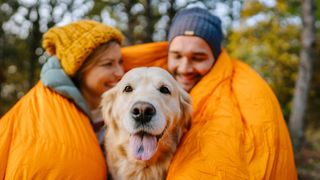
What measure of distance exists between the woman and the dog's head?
294 mm

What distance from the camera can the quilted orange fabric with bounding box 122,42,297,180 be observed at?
2.66m

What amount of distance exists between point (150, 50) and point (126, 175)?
155cm

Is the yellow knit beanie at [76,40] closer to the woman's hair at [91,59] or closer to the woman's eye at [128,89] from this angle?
the woman's hair at [91,59]

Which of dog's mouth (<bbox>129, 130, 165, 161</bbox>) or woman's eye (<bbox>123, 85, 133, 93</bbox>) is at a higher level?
woman's eye (<bbox>123, 85, 133, 93</bbox>)

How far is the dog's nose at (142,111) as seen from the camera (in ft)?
8.41

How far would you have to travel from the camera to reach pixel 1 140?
2.85 meters

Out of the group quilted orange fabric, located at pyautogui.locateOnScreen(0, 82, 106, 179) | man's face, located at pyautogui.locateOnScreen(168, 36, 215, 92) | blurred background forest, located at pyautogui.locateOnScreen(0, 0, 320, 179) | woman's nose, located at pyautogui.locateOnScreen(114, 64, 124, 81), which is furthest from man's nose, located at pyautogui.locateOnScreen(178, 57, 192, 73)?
blurred background forest, located at pyautogui.locateOnScreen(0, 0, 320, 179)

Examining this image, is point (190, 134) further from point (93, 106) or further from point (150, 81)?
point (93, 106)

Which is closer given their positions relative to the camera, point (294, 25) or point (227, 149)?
point (227, 149)

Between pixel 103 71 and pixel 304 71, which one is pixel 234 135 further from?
pixel 304 71

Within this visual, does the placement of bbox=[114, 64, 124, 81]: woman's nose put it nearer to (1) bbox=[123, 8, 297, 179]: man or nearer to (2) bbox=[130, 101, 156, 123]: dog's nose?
(1) bbox=[123, 8, 297, 179]: man

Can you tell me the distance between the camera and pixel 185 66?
374 cm

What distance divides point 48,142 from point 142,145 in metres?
0.71

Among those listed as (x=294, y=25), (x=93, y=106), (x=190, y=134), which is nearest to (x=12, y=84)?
(x=294, y=25)
